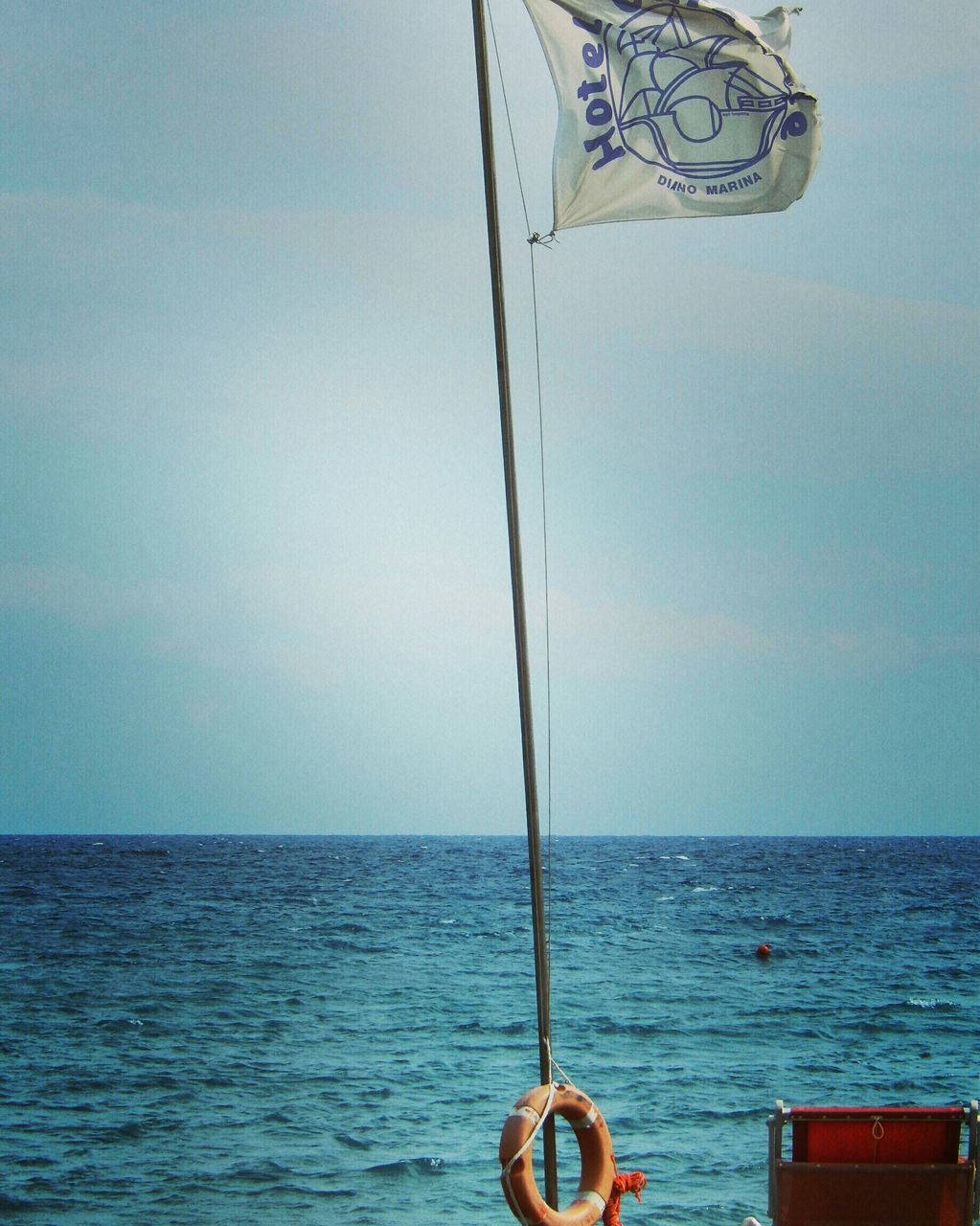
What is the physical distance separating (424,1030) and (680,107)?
35721 mm

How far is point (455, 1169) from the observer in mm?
21641

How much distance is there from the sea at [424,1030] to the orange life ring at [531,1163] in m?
13.2

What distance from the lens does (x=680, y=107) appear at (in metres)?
6.28

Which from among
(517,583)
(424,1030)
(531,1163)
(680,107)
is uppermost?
(680,107)

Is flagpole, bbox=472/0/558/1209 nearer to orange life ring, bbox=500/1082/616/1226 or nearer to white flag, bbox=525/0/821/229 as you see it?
orange life ring, bbox=500/1082/616/1226

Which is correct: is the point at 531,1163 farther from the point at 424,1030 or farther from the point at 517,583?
the point at 424,1030

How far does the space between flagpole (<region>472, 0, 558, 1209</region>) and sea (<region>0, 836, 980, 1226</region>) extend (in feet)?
45.0

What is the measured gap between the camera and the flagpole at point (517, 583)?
583 centimetres

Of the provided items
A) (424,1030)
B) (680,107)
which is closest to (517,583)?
(680,107)

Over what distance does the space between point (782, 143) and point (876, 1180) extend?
478cm

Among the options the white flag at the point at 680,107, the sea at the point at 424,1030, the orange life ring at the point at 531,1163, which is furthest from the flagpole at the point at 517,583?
the sea at the point at 424,1030

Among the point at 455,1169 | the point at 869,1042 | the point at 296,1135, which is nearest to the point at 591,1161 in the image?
the point at 455,1169

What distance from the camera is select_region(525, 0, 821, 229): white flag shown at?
6.27 m

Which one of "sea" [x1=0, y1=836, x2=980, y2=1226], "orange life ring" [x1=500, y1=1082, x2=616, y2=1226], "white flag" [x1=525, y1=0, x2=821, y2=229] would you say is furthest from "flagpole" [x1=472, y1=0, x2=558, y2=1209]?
"sea" [x1=0, y1=836, x2=980, y2=1226]
